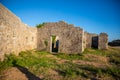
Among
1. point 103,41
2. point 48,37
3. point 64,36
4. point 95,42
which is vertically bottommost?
point 95,42

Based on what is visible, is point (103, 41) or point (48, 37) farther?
point (103, 41)

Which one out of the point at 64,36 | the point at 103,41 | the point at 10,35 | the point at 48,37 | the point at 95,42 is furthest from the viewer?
the point at 95,42

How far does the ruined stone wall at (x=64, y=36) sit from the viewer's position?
44.2ft

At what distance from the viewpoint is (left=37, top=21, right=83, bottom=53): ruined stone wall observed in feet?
44.2

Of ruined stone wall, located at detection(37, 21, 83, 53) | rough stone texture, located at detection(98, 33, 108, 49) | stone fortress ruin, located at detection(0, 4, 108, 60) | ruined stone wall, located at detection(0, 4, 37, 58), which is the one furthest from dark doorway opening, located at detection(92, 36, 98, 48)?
ruined stone wall, located at detection(0, 4, 37, 58)

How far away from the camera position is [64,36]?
13953 millimetres

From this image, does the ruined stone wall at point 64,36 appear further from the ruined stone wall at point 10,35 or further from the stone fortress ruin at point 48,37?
the ruined stone wall at point 10,35

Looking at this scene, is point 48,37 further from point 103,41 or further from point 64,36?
point 103,41

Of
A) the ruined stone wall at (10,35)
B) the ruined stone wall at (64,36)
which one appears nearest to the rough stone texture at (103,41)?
the ruined stone wall at (64,36)

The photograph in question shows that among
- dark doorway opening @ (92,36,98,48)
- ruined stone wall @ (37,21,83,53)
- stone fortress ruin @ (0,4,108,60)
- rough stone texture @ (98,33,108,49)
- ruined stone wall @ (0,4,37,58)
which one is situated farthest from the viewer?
dark doorway opening @ (92,36,98,48)

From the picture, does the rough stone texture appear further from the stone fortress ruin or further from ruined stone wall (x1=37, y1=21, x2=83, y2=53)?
ruined stone wall (x1=37, y1=21, x2=83, y2=53)

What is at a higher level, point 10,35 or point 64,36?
point 64,36

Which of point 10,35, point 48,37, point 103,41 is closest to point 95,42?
point 103,41

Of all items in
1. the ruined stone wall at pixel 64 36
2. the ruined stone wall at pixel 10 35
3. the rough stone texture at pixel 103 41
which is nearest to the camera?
the ruined stone wall at pixel 10 35
